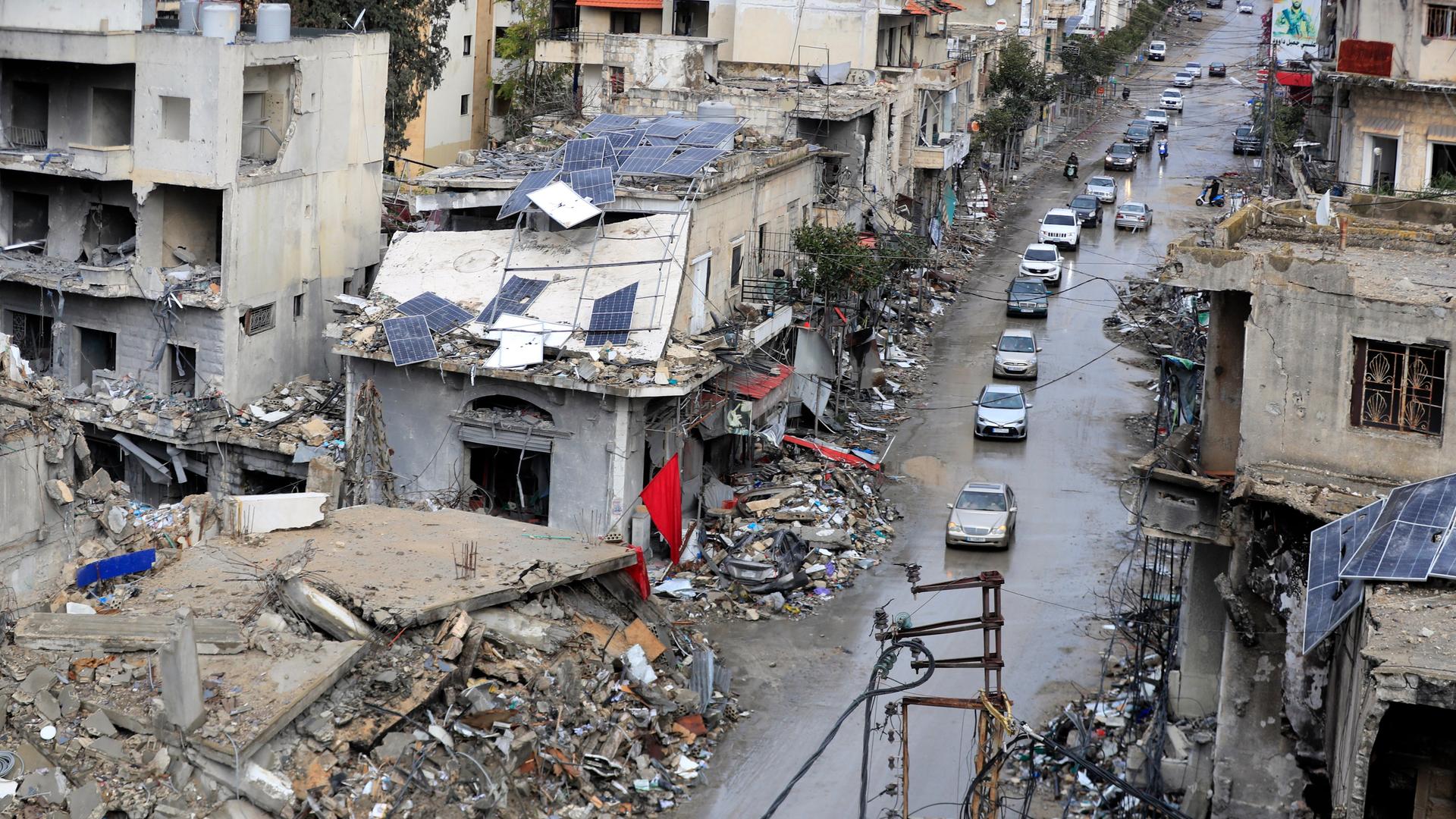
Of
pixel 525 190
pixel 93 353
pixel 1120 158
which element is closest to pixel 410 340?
pixel 525 190

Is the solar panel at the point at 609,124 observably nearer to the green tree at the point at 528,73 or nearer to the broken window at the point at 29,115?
the broken window at the point at 29,115

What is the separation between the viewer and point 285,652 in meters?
21.9

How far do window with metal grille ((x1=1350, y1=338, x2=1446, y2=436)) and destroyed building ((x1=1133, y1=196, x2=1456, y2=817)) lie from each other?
0.02m

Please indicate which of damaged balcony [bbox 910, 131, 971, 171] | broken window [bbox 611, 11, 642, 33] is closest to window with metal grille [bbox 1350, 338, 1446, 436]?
damaged balcony [bbox 910, 131, 971, 171]

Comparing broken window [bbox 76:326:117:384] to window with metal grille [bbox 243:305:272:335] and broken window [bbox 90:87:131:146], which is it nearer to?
window with metal grille [bbox 243:305:272:335]

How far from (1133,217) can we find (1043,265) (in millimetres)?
10823

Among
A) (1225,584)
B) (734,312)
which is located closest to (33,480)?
(734,312)

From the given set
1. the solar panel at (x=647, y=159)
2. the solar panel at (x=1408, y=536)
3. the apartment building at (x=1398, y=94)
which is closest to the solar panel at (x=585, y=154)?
the solar panel at (x=647, y=159)

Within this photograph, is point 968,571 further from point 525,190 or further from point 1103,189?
point 1103,189

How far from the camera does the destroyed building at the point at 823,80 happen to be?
47.5 meters

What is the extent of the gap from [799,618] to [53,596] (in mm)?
12792

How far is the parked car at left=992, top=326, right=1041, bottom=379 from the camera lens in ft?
155

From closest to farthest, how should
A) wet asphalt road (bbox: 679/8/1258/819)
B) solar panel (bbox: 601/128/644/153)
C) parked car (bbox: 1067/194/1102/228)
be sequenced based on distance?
wet asphalt road (bbox: 679/8/1258/819), solar panel (bbox: 601/128/644/153), parked car (bbox: 1067/194/1102/228)

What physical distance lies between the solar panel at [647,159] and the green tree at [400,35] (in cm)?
1563
